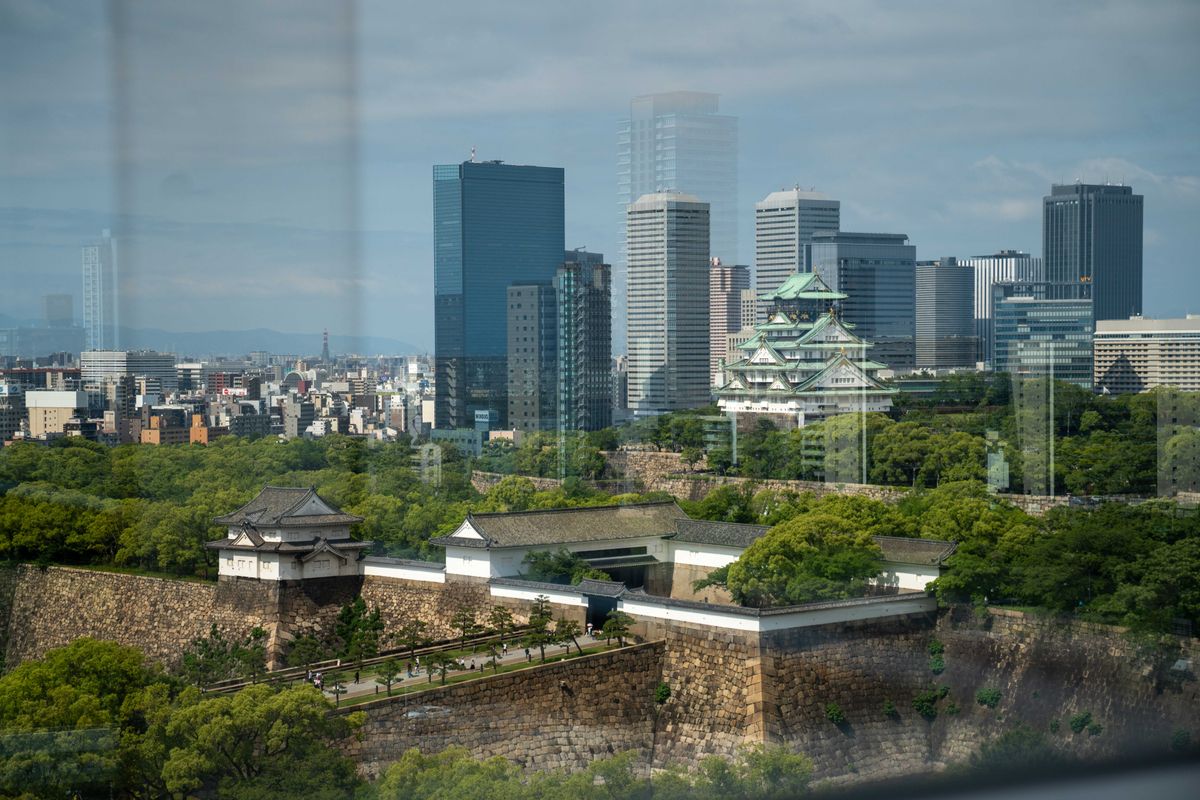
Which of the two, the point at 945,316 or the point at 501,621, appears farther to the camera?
the point at 945,316

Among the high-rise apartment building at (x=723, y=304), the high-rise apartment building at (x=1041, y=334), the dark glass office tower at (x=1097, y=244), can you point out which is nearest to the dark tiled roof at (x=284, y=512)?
the dark glass office tower at (x=1097, y=244)

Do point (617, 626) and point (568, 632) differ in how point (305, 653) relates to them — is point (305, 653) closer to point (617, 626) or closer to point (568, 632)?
point (568, 632)

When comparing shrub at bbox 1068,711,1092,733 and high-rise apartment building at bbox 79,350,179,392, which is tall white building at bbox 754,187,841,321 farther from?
shrub at bbox 1068,711,1092,733

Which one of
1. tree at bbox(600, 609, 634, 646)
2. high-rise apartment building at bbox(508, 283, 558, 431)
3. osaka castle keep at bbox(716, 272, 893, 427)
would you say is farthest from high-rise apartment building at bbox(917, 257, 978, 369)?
tree at bbox(600, 609, 634, 646)

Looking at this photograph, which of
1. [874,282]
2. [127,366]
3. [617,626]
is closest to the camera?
[617,626]

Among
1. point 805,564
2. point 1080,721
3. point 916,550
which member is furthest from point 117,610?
point 1080,721

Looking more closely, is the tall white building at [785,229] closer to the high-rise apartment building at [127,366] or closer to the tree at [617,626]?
the high-rise apartment building at [127,366]
